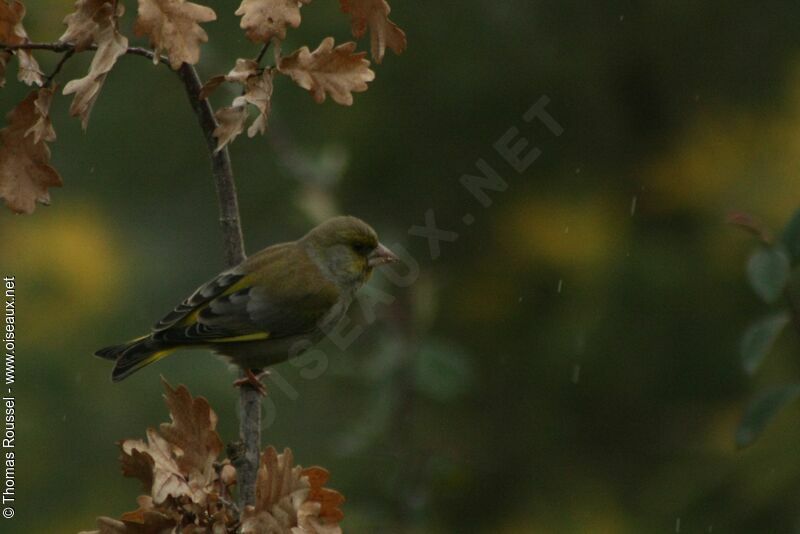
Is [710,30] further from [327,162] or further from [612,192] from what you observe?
[327,162]

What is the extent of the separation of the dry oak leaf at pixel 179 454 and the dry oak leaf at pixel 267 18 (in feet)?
1.73

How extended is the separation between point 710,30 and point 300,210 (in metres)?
2.36

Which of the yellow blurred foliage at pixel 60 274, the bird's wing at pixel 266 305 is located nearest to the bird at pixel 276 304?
the bird's wing at pixel 266 305

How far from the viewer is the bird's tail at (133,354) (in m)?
2.61

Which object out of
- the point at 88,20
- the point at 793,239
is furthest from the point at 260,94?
the point at 793,239

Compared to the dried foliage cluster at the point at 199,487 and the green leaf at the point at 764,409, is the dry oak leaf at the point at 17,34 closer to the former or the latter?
the dried foliage cluster at the point at 199,487

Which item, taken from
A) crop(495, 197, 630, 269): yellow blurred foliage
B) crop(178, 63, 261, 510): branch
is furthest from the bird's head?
crop(495, 197, 630, 269): yellow blurred foliage

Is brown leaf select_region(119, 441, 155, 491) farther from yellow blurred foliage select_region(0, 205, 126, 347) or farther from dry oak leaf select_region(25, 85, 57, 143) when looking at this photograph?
yellow blurred foliage select_region(0, 205, 126, 347)

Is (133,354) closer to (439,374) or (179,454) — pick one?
→ (179,454)

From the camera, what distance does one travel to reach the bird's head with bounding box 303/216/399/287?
9.53 feet

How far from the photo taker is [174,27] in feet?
6.54

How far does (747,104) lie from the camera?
17.9ft

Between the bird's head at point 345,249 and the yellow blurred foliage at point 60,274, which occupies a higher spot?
the bird's head at point 345,249

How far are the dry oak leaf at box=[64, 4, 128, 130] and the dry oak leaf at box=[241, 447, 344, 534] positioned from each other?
22.1 inches
